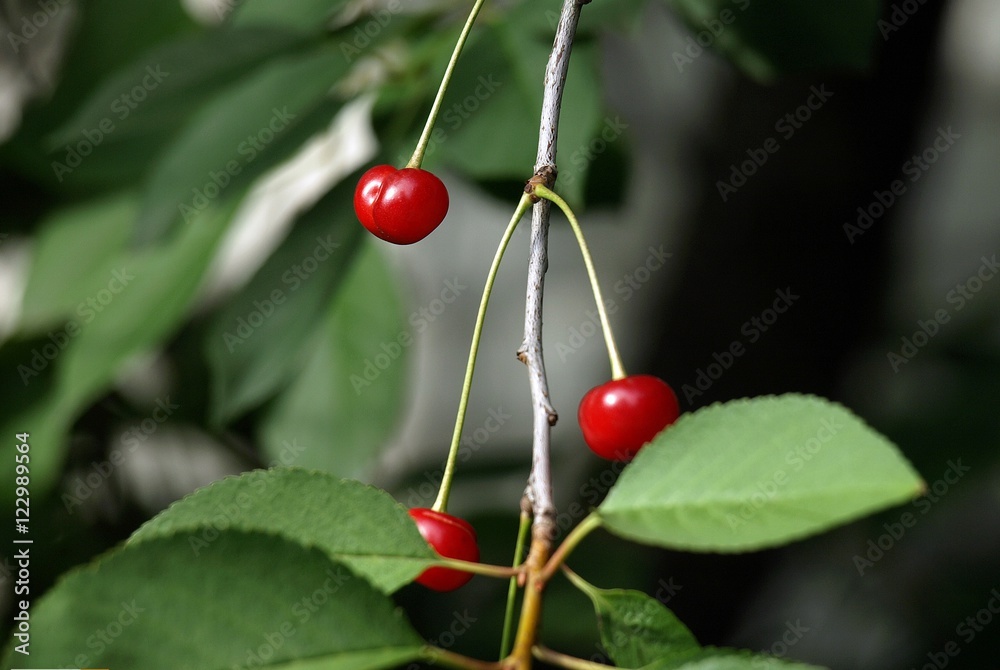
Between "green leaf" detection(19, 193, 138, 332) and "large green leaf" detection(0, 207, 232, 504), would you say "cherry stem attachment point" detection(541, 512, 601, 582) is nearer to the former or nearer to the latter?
"large green leaf" detection(0, 207, 232, 504)

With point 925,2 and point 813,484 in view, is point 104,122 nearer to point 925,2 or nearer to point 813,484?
point 813,484

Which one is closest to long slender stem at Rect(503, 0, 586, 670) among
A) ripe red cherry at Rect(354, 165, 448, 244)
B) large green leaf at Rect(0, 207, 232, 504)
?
ripe red cherry at Rect(354, 165, 448, 244)

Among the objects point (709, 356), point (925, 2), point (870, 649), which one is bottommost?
point (870, 649)

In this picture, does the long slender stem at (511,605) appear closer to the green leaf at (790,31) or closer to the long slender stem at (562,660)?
the long slender stem at (562,660)

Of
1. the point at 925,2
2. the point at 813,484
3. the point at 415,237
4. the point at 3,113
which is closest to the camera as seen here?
the point at 813,484

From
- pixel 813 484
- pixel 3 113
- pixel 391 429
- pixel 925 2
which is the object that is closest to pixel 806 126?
pixel 925 2
